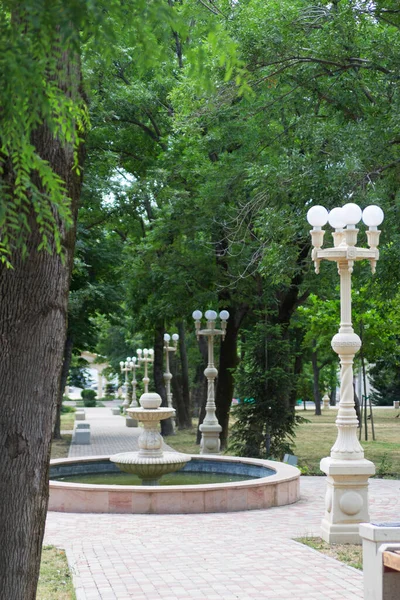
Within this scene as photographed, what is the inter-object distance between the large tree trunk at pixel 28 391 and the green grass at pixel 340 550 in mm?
5023

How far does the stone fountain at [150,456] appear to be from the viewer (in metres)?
15.3

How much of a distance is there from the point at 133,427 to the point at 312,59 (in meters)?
27.0

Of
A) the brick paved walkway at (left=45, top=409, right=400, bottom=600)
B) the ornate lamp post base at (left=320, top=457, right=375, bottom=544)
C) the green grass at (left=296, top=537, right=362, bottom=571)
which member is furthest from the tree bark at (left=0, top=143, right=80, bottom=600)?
the ornate lamp post base at (left=320, top=457, right=375, bottom=544)

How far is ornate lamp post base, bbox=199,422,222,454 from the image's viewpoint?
23.1m

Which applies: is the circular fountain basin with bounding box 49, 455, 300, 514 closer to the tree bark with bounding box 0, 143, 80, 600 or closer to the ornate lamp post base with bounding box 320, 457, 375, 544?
the ornate lamp post base with bounding box 320, 457, 375, 544

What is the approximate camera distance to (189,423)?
37.4m

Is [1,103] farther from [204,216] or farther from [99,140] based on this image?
[99,140]

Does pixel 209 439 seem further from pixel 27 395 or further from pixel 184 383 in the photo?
pixel 27 395

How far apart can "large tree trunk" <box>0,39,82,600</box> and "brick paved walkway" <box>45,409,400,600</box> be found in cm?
284

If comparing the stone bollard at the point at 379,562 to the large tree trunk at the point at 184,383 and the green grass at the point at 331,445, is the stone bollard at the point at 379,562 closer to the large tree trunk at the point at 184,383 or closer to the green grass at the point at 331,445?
the green grass at the point at 331,445

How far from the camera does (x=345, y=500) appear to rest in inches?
428

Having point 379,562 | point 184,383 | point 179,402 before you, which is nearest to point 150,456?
point 379,562

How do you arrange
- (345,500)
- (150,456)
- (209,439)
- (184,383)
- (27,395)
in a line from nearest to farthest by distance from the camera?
(27,395), (345,500), (150,456), (209,439), (184,383)

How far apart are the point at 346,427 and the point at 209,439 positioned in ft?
40.7
